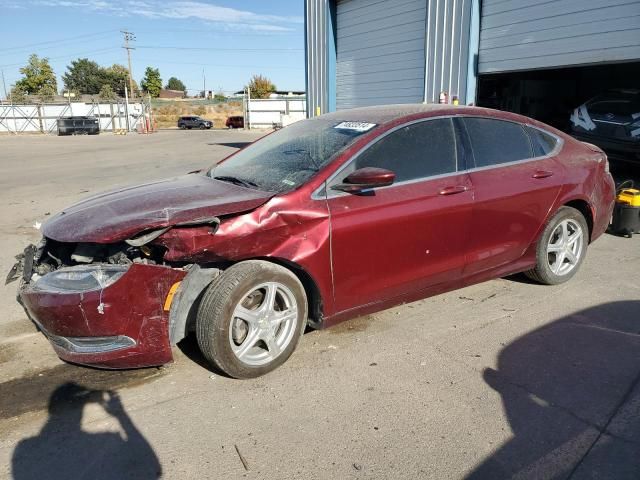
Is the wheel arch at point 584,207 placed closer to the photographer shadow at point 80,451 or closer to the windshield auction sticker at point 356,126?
the windshield auction sticker at point 356,126

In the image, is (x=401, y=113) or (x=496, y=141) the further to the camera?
(x=496, y=141)

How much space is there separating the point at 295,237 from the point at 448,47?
1001cm

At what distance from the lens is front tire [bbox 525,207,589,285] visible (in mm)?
4523

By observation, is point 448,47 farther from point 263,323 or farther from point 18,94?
point 18,94

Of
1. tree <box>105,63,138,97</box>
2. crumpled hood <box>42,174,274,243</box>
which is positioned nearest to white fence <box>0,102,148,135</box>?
crumpled hood <box>42,174,274,243</box>

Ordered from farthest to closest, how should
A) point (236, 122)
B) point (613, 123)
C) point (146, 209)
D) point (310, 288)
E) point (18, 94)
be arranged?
point (18, 94) → point (236, 122) → point (613, 123) → point (310, 288) → point (146, 209)

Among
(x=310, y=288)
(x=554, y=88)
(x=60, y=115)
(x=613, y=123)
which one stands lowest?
(x=310, y=288)

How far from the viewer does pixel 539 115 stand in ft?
52.3

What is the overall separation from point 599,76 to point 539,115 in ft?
8.23

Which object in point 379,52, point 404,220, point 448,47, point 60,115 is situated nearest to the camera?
point 404,220

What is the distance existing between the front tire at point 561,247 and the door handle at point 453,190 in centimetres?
111

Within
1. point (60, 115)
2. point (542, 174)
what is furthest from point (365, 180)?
point (60, 115)

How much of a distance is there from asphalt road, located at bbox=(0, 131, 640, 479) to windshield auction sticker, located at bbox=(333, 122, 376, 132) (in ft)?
4.80

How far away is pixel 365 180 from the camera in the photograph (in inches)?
128
